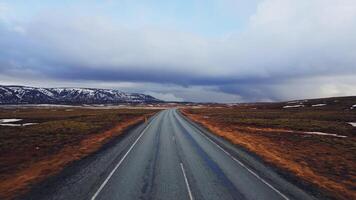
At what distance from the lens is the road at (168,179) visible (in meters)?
12.5

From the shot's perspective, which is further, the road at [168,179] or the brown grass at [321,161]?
the brown grass at [321,161]

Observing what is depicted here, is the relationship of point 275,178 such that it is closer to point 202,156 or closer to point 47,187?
point 202,156

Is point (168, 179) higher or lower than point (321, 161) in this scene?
higher

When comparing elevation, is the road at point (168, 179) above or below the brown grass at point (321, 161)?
above

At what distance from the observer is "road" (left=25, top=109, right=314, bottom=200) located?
12.5 meters

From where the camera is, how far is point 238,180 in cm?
1502

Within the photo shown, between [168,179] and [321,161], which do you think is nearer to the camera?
[168,179]

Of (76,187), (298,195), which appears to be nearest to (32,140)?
(76,187)

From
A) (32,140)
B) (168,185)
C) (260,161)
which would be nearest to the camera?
(168,185)

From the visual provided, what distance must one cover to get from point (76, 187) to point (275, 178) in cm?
934

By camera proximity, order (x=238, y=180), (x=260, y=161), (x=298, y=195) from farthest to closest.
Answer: (x=260, y=161) → (x=238, y=180) → (x=298, y=195)

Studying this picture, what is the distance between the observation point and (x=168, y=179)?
49.3 ft

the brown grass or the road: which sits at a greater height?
the road

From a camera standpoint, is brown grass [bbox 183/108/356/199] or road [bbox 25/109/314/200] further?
brown grass [bbox 183/108/356/199]
